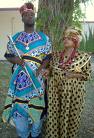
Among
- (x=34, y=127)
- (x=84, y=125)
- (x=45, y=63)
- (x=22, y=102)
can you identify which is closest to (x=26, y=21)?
(x=45, y=63)

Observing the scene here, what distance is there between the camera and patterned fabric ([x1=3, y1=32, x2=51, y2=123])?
17.8 feet

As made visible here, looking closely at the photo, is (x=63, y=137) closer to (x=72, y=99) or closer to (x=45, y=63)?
(x=72, y=99)

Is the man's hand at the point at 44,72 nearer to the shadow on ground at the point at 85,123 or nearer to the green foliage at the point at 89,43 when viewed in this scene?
the shadow on ground at the point at 85,123

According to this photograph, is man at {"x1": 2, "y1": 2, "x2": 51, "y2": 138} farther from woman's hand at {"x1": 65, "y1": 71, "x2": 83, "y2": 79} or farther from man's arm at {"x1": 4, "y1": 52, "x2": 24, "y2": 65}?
woman's hand at {"x1": 65, "y1": 71, "x2": 83, "y2": 79}

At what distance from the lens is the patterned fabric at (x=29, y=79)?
17.8ft

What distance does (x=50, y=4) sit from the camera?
21.1 ft

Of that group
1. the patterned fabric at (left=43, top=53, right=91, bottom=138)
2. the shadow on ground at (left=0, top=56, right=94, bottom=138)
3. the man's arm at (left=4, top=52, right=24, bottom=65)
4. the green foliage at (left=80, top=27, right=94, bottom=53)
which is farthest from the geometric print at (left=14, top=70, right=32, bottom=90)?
the green foliage at (left=80, top=27, right=94, bottom=53)

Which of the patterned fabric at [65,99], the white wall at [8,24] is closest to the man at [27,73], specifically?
the patterned fabric at [65,99]

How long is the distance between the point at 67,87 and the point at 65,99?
6.5 inches

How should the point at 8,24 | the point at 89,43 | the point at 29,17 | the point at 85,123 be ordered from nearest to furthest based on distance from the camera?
1. the point at 29,17
2. the point at 85,123
3. the point at 89,43
4. the point at 8,24

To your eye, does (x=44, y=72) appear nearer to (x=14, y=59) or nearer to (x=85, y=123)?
(x=14, y=59)

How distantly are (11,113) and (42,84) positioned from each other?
0.55 meters

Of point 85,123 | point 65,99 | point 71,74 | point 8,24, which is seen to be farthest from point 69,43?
point 8,24

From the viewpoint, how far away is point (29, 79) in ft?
17.7
